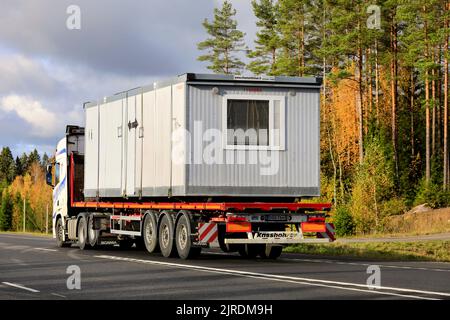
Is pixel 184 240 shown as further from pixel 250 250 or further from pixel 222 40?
pixel 222 40

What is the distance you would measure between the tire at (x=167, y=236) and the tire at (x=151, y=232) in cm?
19

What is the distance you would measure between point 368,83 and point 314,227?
4685 centimetres

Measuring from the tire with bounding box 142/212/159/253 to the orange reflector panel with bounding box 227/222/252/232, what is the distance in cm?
292

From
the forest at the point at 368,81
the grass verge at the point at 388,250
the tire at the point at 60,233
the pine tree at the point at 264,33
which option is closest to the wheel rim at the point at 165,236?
the grass verge at the point at 388,250

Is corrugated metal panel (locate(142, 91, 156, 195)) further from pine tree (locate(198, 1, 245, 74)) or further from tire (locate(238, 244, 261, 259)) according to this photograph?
pine tree (locate(198, 1, 245, 74))

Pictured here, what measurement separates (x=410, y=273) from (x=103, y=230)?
10774mm

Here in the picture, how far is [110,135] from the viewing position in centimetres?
2116

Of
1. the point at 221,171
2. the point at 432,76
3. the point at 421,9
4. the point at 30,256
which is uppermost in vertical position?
the point at 421,9

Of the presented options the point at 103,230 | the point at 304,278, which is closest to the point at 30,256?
the point at 103,230

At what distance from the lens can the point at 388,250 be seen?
23.7m

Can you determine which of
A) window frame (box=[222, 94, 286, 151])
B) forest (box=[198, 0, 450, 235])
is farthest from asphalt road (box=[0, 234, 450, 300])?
→ forest (box=[198, 0, 450, 235])
